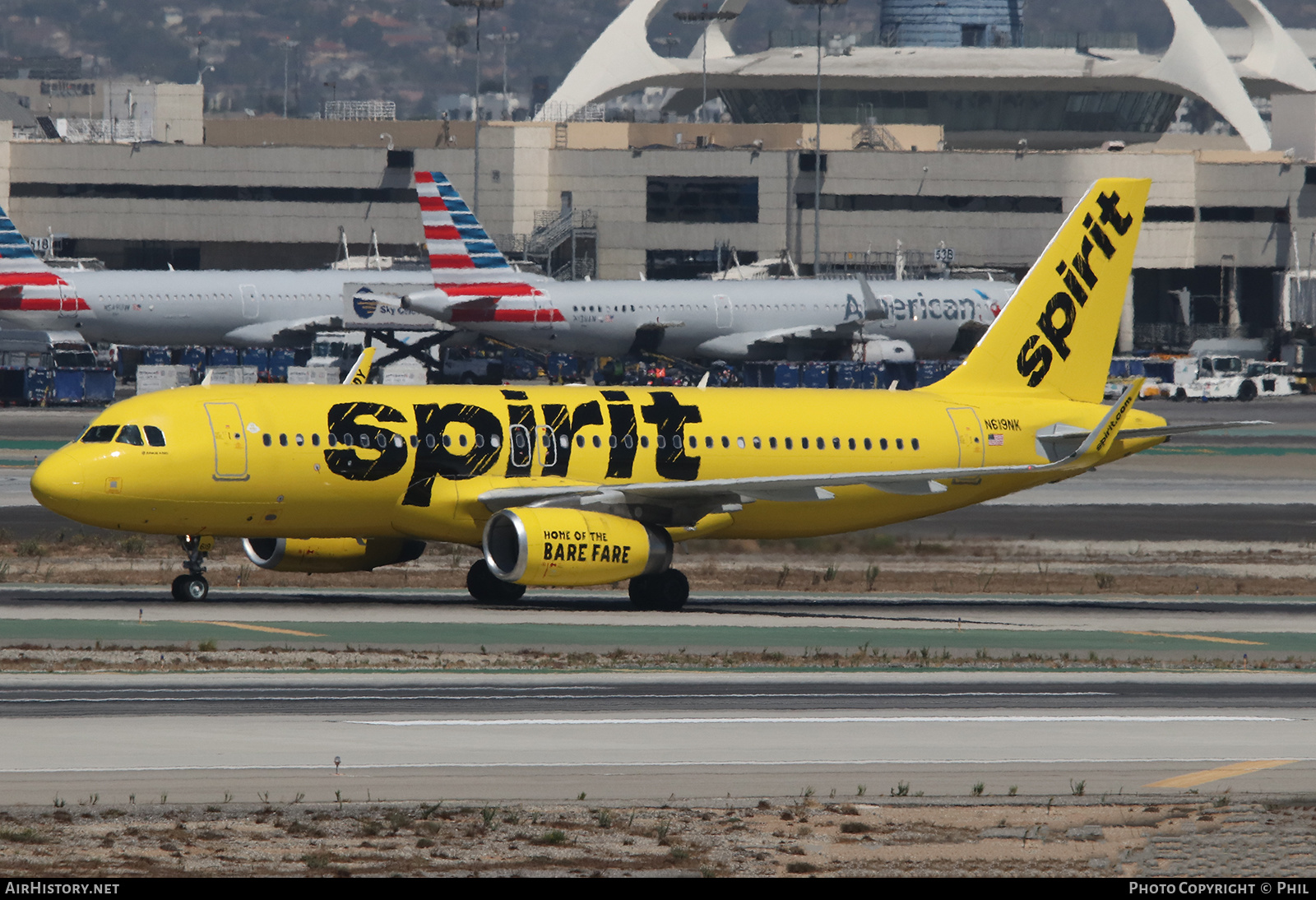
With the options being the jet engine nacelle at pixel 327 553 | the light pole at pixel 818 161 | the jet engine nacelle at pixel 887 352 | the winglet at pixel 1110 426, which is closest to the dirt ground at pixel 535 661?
the winglet at pixel 1110 426

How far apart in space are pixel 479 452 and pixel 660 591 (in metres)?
4.51

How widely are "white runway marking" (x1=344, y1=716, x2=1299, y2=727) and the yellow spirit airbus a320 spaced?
36.7 feet

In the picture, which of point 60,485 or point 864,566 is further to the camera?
point 864,566

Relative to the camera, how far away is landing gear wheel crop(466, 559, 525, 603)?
39.7 m

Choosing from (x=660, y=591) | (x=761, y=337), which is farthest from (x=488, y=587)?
(x=761, y=337)

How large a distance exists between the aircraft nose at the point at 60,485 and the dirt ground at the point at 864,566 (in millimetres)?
6615

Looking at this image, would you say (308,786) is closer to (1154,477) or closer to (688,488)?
(688,488)

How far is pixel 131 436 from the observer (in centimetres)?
3656

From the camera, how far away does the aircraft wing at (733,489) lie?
126 feet

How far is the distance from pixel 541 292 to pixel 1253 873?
3755 inches

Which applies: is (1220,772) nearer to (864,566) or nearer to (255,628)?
(255,628)

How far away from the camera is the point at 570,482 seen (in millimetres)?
39531

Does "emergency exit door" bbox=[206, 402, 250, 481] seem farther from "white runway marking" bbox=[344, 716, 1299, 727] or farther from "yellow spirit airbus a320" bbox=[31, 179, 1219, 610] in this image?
"white runway marking" bbox=[344, 716, 1299, 727]

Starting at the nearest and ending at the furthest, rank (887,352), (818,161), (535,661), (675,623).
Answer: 1. (535,661)
2. (675,623)
3. (887,352)
4. (818,161)
